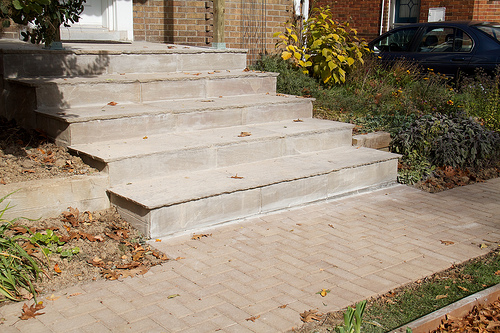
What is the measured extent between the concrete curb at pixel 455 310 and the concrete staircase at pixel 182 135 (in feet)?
6.94

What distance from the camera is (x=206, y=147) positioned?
17.9 ft

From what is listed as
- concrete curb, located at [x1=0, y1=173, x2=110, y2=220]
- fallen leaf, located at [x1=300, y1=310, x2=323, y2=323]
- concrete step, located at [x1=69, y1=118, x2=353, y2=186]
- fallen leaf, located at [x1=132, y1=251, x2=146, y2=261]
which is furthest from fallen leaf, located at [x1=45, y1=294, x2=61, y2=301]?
fallen leaf, located at [x1=300, y1=310, x2=323, y2=323]

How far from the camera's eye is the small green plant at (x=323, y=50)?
891cm

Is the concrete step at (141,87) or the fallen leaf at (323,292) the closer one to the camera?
the fallen leaf at (323,292)

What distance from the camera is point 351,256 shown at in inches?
175

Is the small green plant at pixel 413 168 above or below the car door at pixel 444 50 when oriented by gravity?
below

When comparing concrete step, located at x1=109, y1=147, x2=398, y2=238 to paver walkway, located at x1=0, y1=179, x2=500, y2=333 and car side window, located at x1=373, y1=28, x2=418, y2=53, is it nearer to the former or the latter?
paver walkway, located at x1=0, y1=179, x2=500, y2=333

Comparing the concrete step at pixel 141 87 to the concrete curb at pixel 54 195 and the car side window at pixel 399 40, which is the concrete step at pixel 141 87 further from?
the car side window at pixel 399 40

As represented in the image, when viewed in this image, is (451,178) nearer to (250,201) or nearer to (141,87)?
(250,201)

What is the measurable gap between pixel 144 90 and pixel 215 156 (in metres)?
1.45

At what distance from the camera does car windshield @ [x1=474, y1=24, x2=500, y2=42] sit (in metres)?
10.0

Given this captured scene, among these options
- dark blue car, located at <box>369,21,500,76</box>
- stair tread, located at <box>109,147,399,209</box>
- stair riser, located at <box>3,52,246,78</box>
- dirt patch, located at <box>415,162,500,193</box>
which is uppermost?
dark blue car, located at <box>369,21,500,76</box>

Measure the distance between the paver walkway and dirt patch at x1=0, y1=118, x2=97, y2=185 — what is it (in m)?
1.22

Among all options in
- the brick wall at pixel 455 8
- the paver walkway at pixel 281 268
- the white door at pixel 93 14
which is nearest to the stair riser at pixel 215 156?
the paver walkway at pixel 281 268
